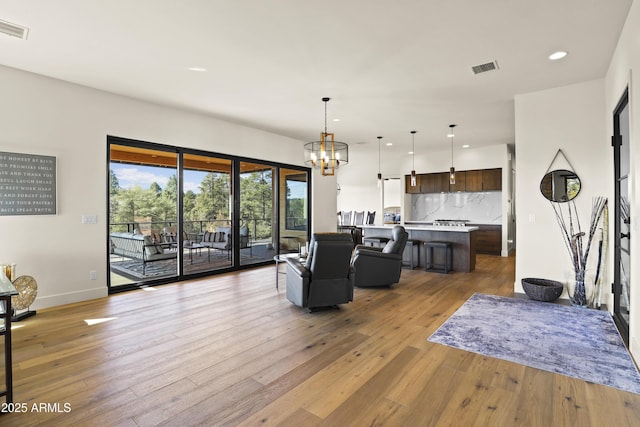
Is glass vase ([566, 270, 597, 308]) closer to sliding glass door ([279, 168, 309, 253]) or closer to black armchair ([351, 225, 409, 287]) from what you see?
black armchair ([351, 225, 409, 287])

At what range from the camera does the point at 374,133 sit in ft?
24.1

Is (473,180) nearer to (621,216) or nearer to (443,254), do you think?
(443,254)

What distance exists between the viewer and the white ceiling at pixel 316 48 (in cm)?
279

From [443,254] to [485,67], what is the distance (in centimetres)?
390

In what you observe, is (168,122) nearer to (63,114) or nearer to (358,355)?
(63,114)

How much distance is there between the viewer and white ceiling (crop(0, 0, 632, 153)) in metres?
2.79

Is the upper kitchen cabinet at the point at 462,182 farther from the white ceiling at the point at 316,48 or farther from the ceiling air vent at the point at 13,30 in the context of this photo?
the ceiling air vent at the point at 13,30

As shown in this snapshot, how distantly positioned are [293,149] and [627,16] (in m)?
6.03

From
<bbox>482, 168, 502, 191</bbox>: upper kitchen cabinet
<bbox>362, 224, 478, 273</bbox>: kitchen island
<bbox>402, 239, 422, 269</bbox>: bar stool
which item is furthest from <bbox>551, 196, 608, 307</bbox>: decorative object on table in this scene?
<bbox>482, 168, 502, 191</bbox>: upper kitchen cabinet

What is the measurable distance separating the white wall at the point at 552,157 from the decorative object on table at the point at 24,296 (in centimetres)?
662

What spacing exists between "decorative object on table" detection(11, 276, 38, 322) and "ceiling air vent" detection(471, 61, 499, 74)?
6065mm

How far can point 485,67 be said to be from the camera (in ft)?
12.9

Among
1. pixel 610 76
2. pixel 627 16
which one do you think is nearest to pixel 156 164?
pixel 627 16

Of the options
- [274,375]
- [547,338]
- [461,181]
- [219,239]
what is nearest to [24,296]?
[219,239]
